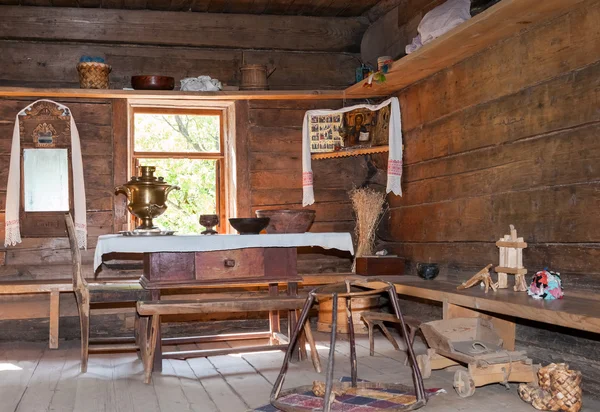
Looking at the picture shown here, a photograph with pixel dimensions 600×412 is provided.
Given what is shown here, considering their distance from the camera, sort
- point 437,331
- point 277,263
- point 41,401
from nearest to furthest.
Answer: point 41,401 < point 437,331 < point 277,263

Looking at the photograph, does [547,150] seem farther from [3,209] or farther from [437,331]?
[3,209]

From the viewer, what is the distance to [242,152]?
602cm

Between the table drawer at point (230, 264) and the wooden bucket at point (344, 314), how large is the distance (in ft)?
4.94

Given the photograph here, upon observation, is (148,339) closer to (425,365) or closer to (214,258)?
(214,258)

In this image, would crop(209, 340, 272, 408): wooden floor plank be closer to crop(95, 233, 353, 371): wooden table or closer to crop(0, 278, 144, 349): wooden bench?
crop(95, 233, 353, 371): wooden table

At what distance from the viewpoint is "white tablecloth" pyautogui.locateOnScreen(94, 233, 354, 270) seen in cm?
409

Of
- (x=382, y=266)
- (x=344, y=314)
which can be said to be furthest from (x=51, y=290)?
(x=382, y=266)

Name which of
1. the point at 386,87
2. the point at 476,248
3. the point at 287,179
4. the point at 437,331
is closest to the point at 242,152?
the point at 287,179

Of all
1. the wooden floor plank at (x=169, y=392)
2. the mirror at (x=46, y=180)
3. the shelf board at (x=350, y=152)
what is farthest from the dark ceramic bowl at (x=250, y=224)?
the mirror at (x=46, y=180)

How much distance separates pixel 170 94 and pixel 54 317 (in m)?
1.92

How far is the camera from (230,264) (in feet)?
14.0

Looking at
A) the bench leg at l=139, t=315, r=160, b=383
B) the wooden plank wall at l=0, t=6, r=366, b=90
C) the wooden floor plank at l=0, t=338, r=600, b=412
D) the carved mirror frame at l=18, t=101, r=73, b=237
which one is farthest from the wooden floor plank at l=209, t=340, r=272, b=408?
the wooden plank wall at l=0, t=6, r=366, b=90

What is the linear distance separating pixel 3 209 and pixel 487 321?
377 cm

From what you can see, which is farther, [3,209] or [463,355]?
[3,209]
